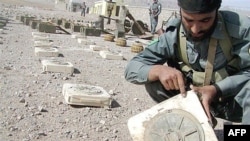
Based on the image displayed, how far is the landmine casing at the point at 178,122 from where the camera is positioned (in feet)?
→ 7.41

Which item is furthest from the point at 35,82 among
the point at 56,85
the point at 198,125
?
the point at 198,125

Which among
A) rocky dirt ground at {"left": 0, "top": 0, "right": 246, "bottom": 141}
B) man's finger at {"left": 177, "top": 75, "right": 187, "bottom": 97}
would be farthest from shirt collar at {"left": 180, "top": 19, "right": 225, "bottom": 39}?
rocky dirt ground at {"left": 0, "top": 0, "right": 246, "bottom": 141}

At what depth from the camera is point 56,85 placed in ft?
16.2

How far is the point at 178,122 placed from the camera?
232cm

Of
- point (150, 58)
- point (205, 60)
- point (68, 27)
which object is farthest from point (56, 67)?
point (68, 27)

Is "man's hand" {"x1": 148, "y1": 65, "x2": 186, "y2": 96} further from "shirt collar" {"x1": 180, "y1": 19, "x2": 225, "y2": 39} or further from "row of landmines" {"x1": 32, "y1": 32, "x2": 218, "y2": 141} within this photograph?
"shirt collar" {"x1": 180, "y1": 19, "x2": 225, "y2": 39}

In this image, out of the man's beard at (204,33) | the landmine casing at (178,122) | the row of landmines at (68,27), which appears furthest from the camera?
the row of landmines at (68,27)

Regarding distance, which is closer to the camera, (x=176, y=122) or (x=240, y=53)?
(x=176, y=122)

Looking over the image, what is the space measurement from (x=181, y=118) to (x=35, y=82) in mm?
3036

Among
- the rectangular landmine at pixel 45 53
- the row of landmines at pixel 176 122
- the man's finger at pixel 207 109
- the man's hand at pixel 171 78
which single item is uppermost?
the man's hand at pixel 171 78

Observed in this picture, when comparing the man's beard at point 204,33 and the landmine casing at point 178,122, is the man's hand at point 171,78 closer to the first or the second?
the landmine casing at point 178,122

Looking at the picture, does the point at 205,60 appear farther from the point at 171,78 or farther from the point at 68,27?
the point at 68,27

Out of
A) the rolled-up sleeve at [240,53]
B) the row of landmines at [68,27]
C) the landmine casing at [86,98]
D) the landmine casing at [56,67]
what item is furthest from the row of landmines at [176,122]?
the row of landmines at [68,27]

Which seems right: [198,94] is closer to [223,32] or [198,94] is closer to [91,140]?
[223,32]
